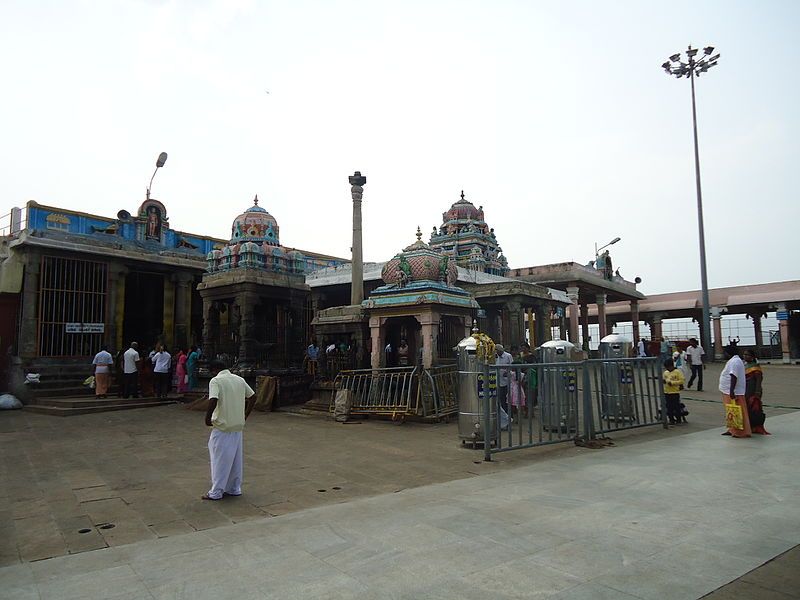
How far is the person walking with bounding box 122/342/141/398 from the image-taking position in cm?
1443

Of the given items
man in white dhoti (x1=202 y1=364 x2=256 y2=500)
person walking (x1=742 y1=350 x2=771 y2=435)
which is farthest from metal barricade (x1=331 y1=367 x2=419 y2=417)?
person walking (x1=742 y1=350 x2=771 y2=435)

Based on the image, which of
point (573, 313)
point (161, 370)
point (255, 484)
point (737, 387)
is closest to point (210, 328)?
point (161, 370)

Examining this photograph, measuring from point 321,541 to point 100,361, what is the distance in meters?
12.9

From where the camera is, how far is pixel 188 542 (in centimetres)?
405

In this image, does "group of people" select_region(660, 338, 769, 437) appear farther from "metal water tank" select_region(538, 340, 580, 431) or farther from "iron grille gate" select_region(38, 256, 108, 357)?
"iron grille gate" select_region(38, 256, 108, 357)

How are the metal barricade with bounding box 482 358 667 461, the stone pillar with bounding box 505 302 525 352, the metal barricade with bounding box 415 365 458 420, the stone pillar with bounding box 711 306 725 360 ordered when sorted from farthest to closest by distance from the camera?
the stone pillar with bounding box 711 306 725 360 → the stone pillar with bounding box 505 302 525 352 → the metal barricade with bounding box 415 365 458 420 → the metal barricade with bounding box 482 358 667 461

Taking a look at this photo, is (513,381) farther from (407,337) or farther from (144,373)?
(144,373)

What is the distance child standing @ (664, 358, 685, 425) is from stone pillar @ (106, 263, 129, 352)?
1691 centimetres

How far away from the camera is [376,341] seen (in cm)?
1287

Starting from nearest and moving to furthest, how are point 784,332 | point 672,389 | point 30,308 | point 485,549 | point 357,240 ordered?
point 485,549 < point 672,389 < point 30,308 < point 357,240 < point 784,332

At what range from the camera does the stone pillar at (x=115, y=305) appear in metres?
18.3

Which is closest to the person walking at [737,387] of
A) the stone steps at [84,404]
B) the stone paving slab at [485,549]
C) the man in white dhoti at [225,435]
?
the stone paving slab at [485,549]

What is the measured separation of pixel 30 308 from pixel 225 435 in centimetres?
1432

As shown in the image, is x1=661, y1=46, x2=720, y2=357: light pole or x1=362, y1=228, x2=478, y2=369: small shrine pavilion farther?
x1=661, y1=46, x2=720, y2=357: light pole
